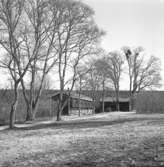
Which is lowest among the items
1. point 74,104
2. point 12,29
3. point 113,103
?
point 74,104

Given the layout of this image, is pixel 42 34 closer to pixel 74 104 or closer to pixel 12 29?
pixel 12 29

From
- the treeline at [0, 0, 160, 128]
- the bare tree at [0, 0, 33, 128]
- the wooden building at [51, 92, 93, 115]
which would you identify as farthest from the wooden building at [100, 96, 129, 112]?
the bare tree at [0, 0, 33, 128]

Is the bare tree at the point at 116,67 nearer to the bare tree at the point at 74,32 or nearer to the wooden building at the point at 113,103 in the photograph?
the wooden building at the point at 113,103

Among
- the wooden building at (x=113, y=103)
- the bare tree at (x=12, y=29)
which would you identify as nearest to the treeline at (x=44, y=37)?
the bare tree at (x=12, y=29)

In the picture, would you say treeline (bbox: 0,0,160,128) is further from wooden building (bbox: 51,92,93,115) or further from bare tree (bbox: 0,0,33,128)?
wooden building (bbox: 51,92,93,115)

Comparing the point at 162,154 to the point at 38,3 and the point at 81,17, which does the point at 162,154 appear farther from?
the point at 81,17

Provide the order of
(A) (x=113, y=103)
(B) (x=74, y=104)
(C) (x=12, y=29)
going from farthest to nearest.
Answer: (A) (x=113, y=103) → (B) (x=74, y=104) → (C) (x=12, y=29)

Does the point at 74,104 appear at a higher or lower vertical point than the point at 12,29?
lower

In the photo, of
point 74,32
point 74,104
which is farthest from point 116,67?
point 74,32

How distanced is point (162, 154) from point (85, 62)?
2375 cm

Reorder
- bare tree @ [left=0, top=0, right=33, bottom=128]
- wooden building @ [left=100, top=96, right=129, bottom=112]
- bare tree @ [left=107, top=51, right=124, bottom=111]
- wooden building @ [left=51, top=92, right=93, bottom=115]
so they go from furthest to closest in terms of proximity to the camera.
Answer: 1. wooden building @ [left=100, top=96, right=129, bottom=112]
2. bare tree @ [left=107, top=51, right=124, bottom=111]
3. wooden building @ [left=51, top=92, right=93, bottom=115]
4. bare tree @ [left=0, top=0, right=33, bottom=128]

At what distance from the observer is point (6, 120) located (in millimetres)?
26406

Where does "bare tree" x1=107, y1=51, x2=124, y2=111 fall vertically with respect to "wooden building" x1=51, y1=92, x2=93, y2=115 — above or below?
above

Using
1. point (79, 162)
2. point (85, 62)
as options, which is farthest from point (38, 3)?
point (79, 162)
